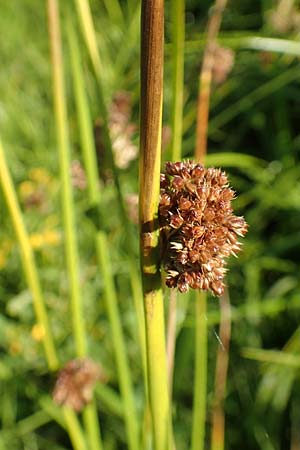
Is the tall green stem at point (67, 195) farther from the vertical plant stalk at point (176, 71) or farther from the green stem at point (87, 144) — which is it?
the vertical plant stalk at point (176, 71)

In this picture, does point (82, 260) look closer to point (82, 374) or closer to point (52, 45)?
point (82, 374)

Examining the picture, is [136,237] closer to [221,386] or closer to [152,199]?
[221,386]

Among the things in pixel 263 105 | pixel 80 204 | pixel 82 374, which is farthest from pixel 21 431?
pixel 263 105

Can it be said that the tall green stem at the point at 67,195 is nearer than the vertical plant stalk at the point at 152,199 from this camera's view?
No

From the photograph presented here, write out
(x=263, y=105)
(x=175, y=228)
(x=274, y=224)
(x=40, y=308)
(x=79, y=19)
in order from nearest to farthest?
(x=175, y=228), (x=79, y=19), (x=40, y=308), (x=274, y=224), (x=263, y=105)

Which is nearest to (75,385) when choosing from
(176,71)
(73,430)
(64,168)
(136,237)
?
(73,430)

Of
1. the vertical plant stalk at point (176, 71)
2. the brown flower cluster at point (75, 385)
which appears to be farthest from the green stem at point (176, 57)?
the brown flower cluster at point (75, 385)
